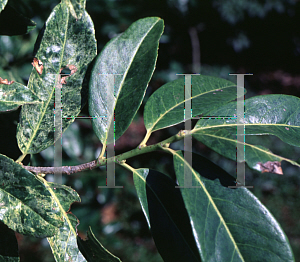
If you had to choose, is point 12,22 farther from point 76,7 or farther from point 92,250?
point 92,250

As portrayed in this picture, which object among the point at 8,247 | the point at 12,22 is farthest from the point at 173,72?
the point at 8,247

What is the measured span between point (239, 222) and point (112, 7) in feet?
4.90

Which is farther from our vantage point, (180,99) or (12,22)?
(12,22)

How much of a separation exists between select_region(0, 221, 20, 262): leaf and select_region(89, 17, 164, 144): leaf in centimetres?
28

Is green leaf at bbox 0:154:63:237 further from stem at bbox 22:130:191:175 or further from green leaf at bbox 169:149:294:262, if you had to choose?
green leaf at bbox 169:149:294:262

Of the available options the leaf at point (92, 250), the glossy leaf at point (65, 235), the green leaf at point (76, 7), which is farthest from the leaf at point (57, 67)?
the leaf at point (92, 250)

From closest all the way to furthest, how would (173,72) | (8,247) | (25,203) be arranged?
(25,203) < (8,247) < (173,72)

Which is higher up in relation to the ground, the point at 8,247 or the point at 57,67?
the point at 57,67

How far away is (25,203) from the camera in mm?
527

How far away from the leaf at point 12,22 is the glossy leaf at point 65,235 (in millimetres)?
416

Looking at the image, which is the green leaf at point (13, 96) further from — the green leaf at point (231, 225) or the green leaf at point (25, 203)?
the green leaf at point (231, 225)

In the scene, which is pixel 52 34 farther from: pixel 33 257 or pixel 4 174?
pixel 33 257

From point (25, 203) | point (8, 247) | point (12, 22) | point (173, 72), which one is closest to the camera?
point (25, 203)

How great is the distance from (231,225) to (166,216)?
136 mm
